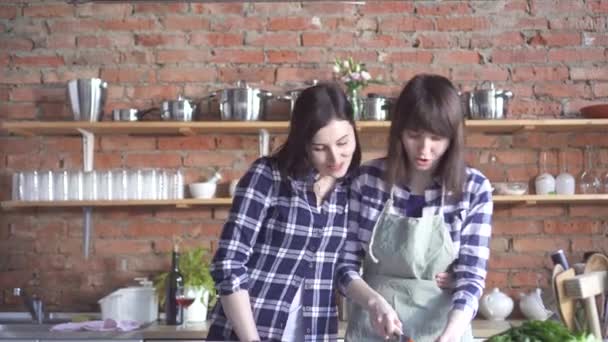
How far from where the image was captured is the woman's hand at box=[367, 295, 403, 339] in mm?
1813

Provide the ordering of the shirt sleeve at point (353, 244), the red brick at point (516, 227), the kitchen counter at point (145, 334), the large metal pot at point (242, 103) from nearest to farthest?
the shirt sleeve at point (353, 244) → the kitchen counter at point (145, 334) → the large metal pot at point (242, 103) → the red brick at point (516, 227)

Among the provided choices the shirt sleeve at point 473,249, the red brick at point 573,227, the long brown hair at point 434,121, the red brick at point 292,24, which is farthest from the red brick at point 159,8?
the shirt sleeve at point 473,249

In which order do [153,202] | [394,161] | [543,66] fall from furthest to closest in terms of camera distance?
1. [543,66]
2. [153,202]
3. [394,161]

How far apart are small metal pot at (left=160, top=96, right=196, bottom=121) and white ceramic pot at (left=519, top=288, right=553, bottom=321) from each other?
1836 mm

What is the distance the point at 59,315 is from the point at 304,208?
2216 millimetres

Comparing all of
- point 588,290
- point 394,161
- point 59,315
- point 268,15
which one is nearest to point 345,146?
point 394,161

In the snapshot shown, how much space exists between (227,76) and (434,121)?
2214 millimetres

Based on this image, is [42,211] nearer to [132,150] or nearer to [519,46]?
[132,150]

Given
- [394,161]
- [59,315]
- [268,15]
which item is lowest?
[59,315]

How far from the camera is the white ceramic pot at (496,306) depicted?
362 cm

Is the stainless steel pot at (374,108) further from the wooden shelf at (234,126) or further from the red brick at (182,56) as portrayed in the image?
the red brick at (182,56)

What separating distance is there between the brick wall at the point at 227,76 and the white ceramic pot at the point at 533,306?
22cm

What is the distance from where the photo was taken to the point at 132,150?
13.0ft

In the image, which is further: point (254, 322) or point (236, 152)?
point (236, 152)
